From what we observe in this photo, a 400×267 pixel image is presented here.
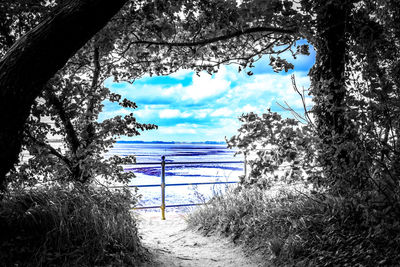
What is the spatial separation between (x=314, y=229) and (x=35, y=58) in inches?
144

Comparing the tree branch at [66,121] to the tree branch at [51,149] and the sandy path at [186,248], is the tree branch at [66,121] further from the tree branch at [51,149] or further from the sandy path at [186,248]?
the sandy path at [186,248]

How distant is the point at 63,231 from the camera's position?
3.88 meters

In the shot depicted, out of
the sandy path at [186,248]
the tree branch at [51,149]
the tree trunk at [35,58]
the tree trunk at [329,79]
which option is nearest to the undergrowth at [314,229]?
the sandy path at [186,248]

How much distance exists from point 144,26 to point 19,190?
3273 millimetres

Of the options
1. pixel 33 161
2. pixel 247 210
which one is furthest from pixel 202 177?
pixel 33 161

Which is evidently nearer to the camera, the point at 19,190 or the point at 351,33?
the point at 19,190

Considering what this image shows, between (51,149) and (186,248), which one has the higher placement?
(51,149)

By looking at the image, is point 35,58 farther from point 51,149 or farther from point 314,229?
point 314,229

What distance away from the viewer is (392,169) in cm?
373

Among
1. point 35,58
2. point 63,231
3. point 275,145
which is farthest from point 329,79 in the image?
point 63,231

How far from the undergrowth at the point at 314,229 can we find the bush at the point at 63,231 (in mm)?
1799

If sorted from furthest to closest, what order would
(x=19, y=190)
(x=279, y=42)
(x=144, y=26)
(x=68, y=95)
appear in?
(x=279, y=42) → (x=144, y=26) → (x=68, y=95) → (x=19, y=190)

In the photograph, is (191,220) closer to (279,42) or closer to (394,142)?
(279,42)

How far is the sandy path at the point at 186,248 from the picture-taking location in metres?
5.02
